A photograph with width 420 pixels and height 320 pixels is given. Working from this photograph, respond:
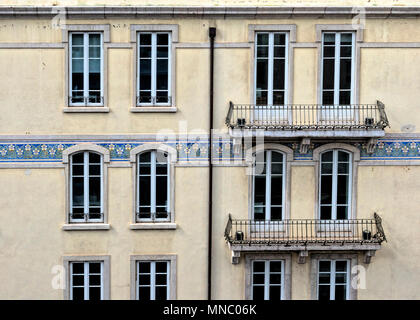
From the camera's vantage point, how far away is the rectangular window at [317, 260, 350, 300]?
19781 millimetres

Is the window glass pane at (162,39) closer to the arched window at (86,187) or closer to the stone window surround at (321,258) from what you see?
the arched window at (86,187)

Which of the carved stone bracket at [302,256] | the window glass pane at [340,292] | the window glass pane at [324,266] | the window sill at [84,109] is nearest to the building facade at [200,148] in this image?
the window sill at [84,109]

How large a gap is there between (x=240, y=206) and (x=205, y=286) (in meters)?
2.71

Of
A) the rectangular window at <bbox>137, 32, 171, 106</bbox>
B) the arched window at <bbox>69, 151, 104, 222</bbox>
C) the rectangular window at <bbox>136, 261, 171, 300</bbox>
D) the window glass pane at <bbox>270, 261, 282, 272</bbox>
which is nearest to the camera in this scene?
the rectangular window at <bbox>137, 32, 171, 106</bbox>

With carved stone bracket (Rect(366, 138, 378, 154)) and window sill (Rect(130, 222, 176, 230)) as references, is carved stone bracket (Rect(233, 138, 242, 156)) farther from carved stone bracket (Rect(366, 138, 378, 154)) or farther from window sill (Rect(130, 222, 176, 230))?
carved stone bracket (Rect(366, 138, 378, 154))

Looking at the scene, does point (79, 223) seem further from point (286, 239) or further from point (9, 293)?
point (286, 239)

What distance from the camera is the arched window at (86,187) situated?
63.5ft

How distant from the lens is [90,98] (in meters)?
19.3

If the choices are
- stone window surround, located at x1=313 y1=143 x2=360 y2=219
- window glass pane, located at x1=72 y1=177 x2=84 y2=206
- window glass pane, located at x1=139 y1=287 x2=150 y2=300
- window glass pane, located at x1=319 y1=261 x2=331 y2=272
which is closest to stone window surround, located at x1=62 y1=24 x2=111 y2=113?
window glass pane, located at x1=72 y1=177 x2=84 y2=206

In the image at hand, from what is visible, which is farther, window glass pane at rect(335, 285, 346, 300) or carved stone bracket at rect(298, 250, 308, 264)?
window glass pane at rect(335, 285, 346, 300)

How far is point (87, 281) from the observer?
1958cm

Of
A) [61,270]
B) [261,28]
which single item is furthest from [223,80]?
[61,270]

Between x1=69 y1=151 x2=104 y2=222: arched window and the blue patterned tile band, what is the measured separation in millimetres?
485

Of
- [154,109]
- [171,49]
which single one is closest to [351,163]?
[154,109]
